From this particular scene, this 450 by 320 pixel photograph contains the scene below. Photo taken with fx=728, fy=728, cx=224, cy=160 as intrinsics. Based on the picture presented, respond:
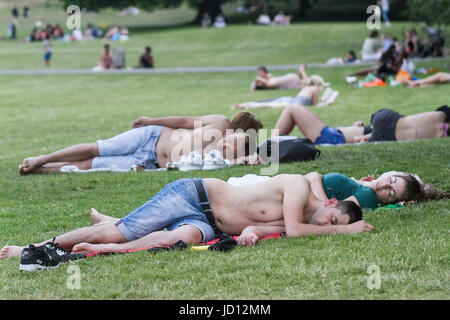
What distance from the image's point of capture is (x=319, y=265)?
224 inches

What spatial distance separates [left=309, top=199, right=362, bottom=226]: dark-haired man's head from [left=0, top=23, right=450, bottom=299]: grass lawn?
0.81ft

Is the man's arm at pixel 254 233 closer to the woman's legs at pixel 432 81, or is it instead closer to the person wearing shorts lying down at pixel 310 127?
the person wearing shorts lying down at pixel 310 127

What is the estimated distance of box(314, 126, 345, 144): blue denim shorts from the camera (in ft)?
40.2

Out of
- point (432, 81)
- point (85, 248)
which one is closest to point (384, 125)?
point (85, 248)

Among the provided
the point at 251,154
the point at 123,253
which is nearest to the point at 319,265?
the point at 123,253

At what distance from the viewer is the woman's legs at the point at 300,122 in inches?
472

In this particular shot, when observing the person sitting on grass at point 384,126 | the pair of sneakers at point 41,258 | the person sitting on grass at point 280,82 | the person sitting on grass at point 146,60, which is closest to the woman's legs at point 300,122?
the person sitting on grass at point 384,126

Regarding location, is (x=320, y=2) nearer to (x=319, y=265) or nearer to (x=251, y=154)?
(x=251, y=154)

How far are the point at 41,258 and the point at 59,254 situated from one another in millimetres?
224

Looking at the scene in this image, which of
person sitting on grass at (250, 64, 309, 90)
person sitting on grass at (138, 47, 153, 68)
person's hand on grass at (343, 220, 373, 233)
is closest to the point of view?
person's hand on grass at (343, 220, 373, 233)

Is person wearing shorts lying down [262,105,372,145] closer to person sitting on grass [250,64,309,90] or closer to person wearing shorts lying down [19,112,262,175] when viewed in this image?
person wearing shorts lying down [19,112,262,175]

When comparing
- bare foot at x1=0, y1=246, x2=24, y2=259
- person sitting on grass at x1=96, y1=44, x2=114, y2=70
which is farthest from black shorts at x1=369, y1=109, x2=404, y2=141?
person sitting on grass at x1=96, y1=44, x2=114, y2=70

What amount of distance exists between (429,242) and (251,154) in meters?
4.68

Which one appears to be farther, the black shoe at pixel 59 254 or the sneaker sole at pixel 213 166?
the sneaker sole at pixel 213 166
